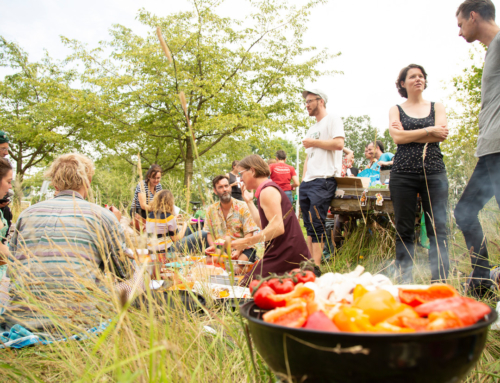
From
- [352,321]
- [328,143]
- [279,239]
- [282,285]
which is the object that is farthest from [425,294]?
[328,143]

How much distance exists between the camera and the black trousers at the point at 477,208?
2.19m

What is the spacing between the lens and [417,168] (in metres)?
2.64

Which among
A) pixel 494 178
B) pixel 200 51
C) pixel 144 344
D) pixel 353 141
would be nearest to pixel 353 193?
pixel 494 178

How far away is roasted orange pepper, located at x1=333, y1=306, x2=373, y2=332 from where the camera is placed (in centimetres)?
74

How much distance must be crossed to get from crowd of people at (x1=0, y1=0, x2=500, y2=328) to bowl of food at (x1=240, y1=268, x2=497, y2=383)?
58 centimetres

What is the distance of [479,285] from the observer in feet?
7.23

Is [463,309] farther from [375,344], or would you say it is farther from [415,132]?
[415,132]

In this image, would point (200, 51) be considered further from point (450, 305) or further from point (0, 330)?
point (450, 305)

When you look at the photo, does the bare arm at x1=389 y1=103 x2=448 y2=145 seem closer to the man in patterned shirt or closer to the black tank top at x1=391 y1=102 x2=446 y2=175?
the black tank top at x1=391 y1=102 x2=446 y2=175


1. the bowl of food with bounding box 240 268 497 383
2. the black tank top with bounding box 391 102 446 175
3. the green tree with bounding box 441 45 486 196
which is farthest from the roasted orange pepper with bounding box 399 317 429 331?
the green tree with bounding box 441 45 486 196

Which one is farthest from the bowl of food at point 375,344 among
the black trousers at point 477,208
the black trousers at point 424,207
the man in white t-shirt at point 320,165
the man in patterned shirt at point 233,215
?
the man in patterned shirt at point 233,215

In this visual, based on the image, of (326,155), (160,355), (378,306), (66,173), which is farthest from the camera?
(326,155)

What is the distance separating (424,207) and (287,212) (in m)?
1.46

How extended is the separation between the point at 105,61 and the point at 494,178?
42.4 feet
